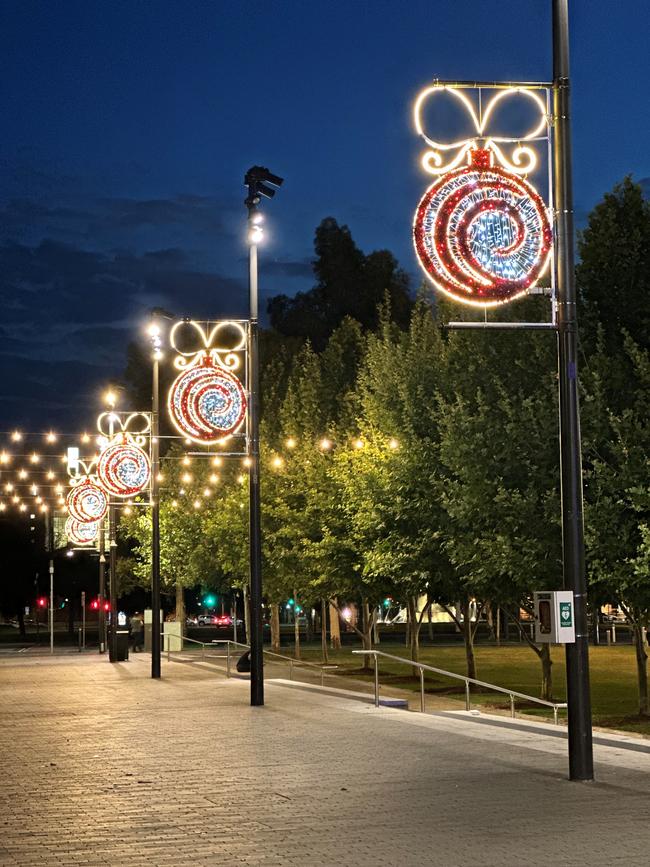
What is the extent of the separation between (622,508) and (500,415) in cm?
480

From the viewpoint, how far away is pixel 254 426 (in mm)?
27172

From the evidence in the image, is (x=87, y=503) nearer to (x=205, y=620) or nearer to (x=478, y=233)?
(x=478, y=233)

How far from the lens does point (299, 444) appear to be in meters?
49.6

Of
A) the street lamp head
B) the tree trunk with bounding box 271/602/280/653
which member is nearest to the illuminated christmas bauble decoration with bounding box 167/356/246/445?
the street lamp head

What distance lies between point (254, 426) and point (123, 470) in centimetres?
1220

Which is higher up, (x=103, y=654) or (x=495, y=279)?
(x=495, y=279)

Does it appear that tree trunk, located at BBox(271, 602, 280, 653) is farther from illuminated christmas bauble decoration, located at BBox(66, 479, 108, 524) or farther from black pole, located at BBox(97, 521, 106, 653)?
illuminated christmas bauble decoration, located at BBox(66, 479, 108, 524)

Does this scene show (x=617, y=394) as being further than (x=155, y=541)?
No

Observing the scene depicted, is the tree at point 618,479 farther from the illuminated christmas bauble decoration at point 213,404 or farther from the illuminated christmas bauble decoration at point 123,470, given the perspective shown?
the illuminated christmas bauble decoration at point 123,470

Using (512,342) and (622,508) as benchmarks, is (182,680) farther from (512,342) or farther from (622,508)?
(622,508)

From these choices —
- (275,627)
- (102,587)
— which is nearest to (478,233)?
(102,587)

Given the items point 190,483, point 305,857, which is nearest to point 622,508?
point 305,857

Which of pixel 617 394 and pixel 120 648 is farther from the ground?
pixel 617 394

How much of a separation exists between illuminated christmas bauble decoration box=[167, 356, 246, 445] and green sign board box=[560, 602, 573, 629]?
13.8 meters
